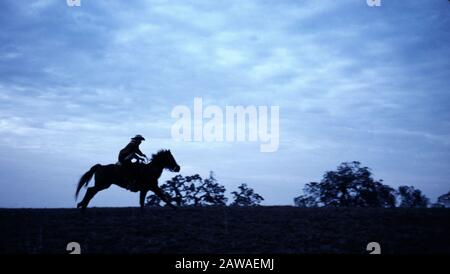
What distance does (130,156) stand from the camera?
13.5 m

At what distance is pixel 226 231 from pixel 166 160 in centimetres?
480

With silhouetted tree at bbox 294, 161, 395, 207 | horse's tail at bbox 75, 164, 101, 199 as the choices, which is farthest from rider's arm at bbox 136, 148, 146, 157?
silhouetted tree at bbox 294, 161, 395, 207

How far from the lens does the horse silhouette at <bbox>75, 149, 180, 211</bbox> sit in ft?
43.7

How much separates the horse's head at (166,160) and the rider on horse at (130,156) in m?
0.80

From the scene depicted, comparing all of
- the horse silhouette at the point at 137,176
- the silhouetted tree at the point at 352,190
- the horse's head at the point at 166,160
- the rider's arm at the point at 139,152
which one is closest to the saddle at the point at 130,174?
the horse silhouette at the point at 137,176

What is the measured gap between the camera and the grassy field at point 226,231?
9.23 meters

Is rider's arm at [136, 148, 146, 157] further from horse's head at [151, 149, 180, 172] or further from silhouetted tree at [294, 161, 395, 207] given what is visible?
silhouetted tree at [294, 161, 395, 207]

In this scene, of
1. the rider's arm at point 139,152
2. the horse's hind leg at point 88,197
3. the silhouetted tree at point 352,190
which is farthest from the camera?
the silhouetted tree at point 352,190

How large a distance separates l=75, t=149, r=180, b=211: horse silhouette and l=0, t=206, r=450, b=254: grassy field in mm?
769

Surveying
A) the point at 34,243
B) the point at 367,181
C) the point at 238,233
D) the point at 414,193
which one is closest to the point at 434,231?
the point at 238,233

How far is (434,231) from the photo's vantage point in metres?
10.9

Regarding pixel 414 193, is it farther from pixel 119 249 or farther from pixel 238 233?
pixel 119 249

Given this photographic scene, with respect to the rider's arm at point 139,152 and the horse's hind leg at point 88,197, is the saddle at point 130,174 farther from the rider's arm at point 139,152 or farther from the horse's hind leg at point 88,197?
the horse's hind leg at point 88,197
